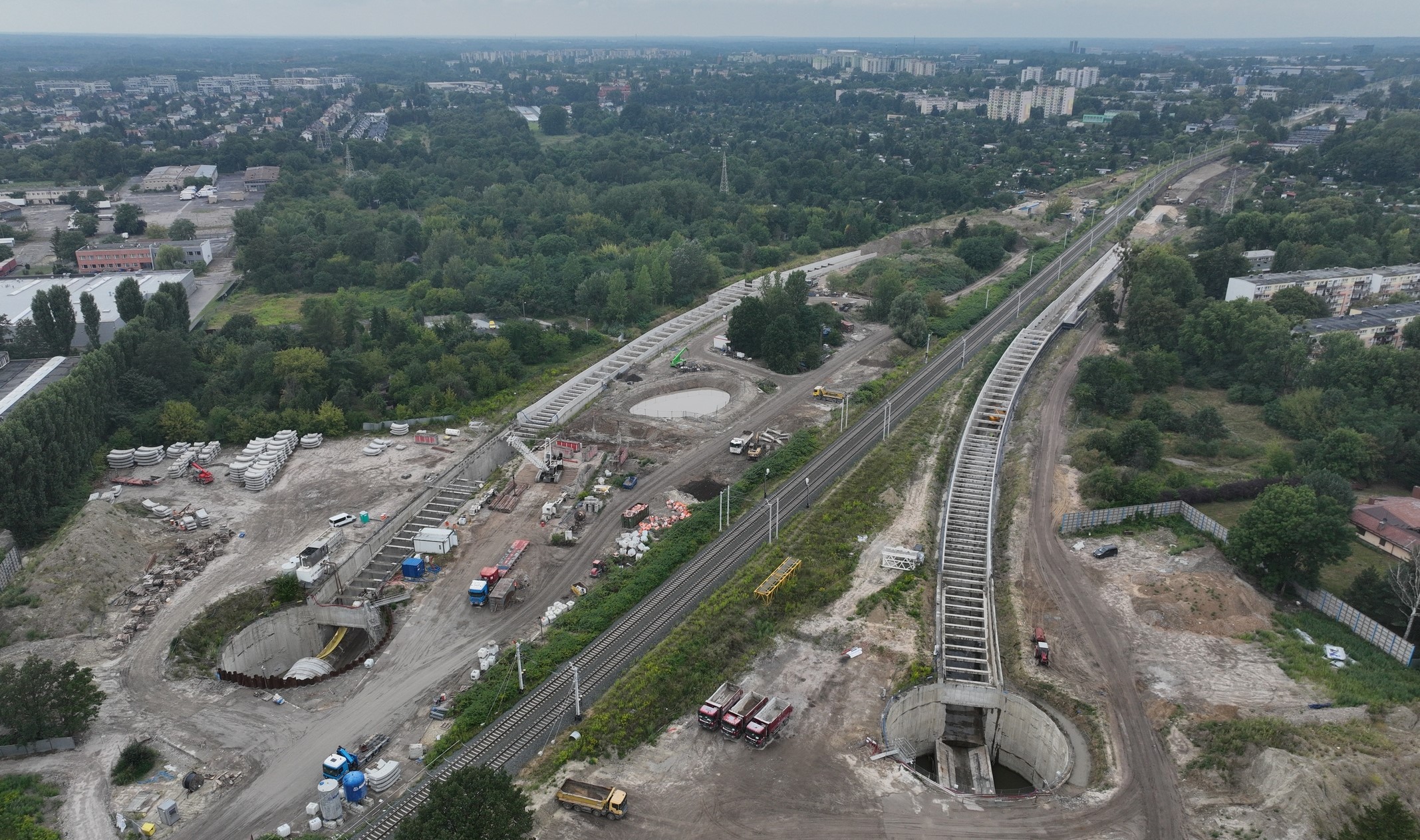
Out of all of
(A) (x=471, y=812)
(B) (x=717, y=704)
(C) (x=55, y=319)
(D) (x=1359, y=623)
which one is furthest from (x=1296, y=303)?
(C) (x=55, y=319)

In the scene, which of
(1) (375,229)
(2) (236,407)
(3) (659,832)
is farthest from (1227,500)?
(1) (375,229)

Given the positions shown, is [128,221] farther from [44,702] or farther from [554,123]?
[44,702]

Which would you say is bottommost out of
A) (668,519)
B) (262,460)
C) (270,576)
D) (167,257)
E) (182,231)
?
(270,576)

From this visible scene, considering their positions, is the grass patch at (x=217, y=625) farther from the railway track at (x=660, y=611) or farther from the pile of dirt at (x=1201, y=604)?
the pile of dirt at (x=1201, y=604)

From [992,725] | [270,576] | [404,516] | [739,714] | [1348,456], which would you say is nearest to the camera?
[739,714]

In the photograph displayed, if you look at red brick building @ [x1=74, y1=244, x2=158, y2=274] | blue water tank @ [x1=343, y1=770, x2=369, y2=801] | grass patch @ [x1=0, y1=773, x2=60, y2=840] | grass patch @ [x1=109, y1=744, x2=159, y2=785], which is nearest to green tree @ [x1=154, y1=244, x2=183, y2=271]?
red brick building @ [x1=74, y1=244, x2=158, y2=274]

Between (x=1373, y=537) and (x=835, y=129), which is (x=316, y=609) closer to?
(x=1373, y=537)
